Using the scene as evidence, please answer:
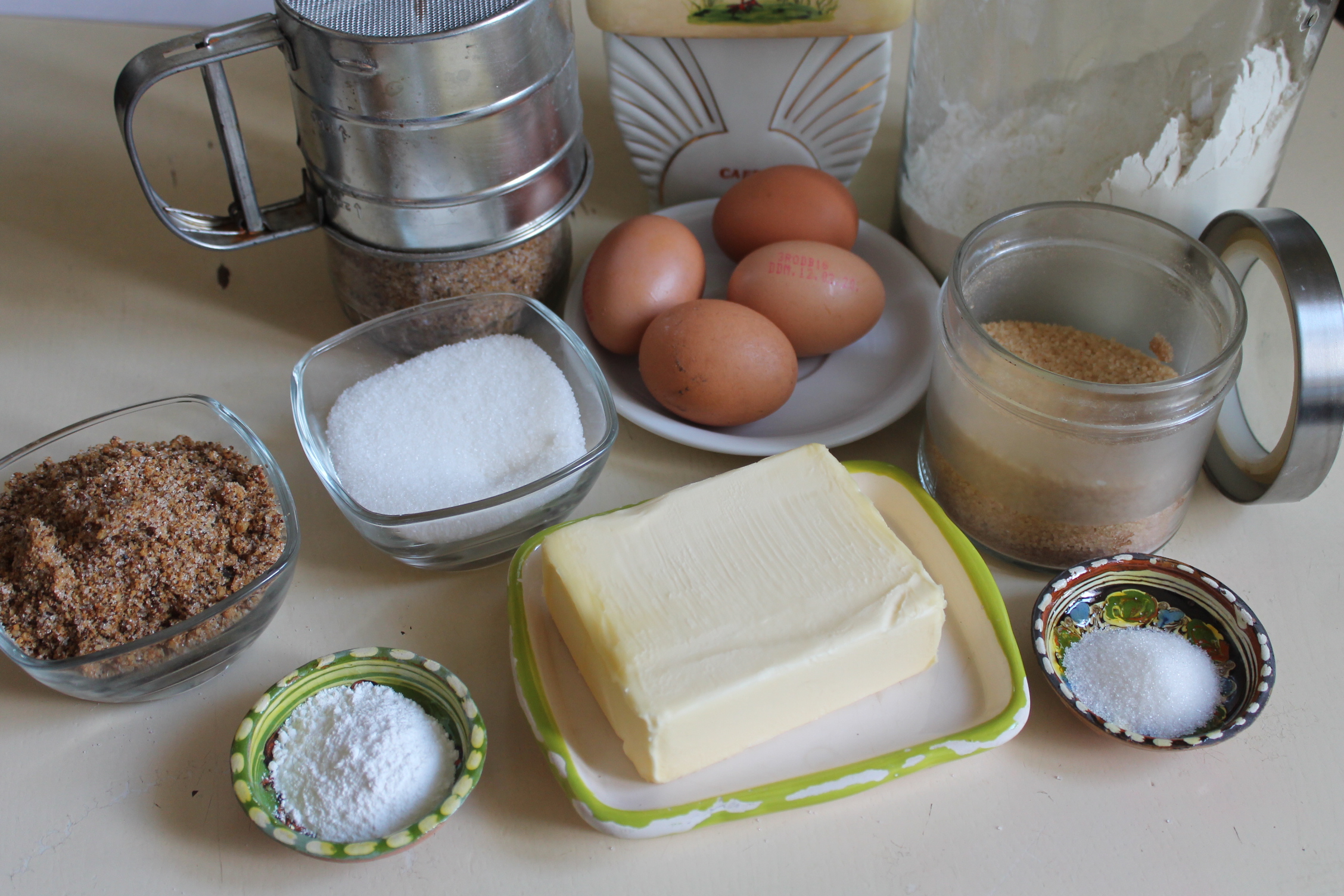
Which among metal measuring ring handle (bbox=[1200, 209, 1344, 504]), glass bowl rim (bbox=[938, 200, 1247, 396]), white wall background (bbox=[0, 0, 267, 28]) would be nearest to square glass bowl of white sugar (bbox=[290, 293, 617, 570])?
glass bowl rim (bbox=[938, 200, 1247, 396])

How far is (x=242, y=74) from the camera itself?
134cm

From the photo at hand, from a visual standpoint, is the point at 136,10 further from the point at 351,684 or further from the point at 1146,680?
the point at 1146,680

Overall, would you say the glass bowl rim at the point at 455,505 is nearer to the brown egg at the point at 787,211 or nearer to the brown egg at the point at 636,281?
the brown egg at the point at 636,281

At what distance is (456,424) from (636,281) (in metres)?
0.21

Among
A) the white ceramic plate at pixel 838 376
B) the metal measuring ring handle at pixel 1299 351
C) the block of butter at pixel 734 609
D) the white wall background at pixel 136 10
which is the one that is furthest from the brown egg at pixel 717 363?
the white wall background at pixel 136 10

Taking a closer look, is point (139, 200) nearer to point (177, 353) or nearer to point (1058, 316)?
point (177, 353)

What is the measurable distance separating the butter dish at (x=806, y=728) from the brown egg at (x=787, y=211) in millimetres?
338

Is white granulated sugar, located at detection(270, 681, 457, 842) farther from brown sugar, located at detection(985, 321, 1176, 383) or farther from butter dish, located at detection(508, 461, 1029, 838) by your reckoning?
brown sugar, located at detection(985, 321, 1176, 383)

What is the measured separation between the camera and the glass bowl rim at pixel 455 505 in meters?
0.72

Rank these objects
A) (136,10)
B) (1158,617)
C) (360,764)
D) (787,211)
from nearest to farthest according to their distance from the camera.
A: (360,764) → (1158,617) → (787,211) → (136,10)

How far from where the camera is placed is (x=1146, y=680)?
27.4 inches

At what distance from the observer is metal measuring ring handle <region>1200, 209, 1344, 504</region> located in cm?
73

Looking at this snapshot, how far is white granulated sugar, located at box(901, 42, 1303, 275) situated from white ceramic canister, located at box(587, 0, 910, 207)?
0.12 metres

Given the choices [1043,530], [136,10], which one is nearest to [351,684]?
[1043,530]
